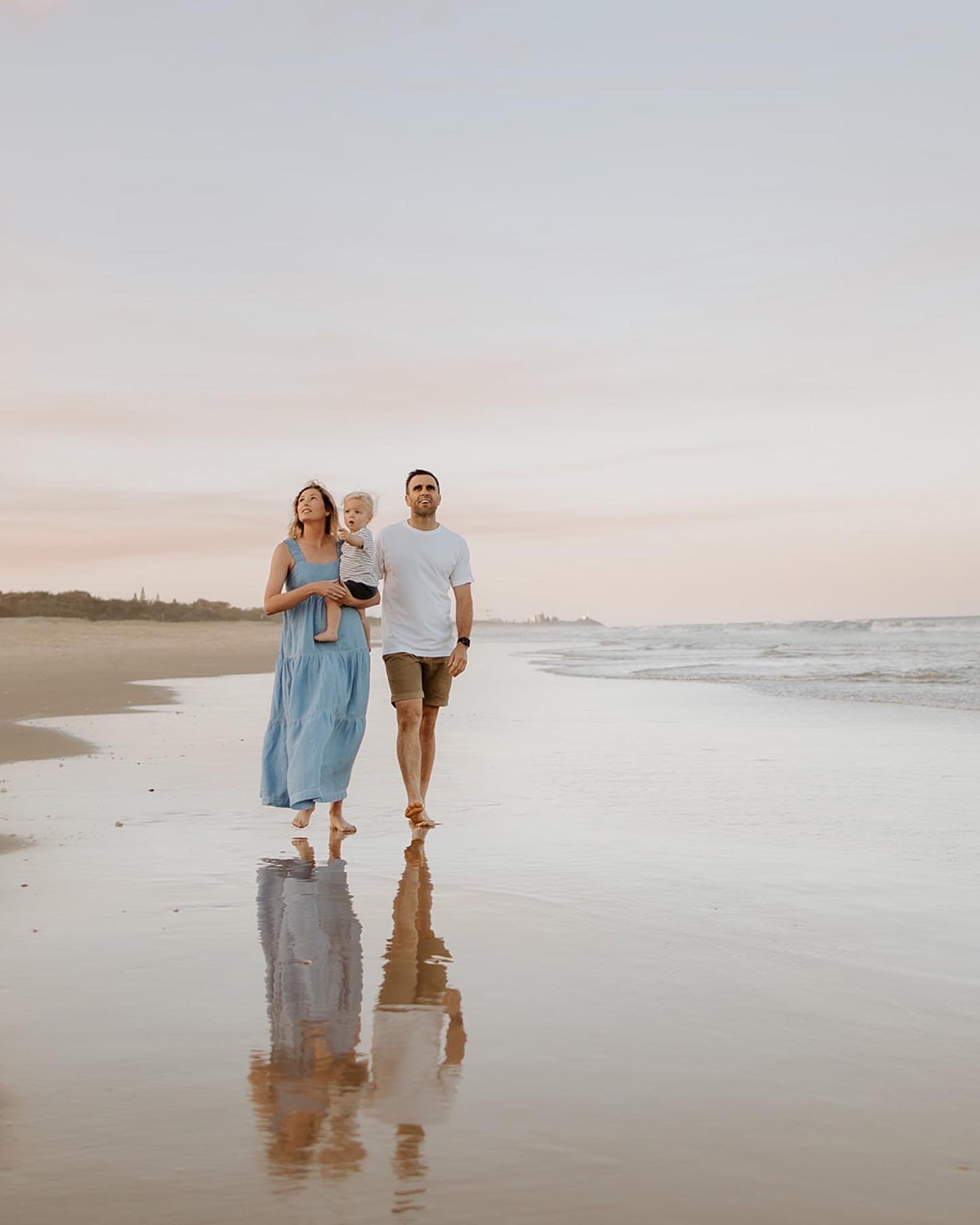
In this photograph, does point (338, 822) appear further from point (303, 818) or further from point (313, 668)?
point (313, 668)

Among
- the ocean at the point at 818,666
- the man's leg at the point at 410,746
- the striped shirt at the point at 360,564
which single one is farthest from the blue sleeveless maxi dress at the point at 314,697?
the ocean at the point at 818,666

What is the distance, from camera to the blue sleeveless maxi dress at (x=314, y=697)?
21.2ft

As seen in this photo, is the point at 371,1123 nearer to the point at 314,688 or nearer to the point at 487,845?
the point at 487,845

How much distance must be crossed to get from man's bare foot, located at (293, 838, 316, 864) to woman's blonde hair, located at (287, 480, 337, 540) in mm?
1760

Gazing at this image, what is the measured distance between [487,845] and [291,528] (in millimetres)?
2186

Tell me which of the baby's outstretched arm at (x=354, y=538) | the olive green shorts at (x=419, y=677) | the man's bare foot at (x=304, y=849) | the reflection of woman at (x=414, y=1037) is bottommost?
the man's bare foot at (x=304, y=849)

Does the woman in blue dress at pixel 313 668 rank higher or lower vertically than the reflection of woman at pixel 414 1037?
higher

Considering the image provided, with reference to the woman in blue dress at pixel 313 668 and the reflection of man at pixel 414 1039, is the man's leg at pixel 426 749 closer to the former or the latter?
the woman in blue dress at pixel 313 668

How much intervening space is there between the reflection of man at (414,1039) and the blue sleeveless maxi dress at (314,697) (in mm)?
2205

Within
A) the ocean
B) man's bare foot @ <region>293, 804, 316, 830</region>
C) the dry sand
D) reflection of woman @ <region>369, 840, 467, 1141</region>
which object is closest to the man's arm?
man's bare foot @ <region>293, 804, 316, 830</region>

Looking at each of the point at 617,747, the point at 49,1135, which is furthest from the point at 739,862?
the point at 617,747

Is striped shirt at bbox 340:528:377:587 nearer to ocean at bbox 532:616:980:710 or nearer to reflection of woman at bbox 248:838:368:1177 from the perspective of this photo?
reflection of woman at bbox 248:838:368:1177

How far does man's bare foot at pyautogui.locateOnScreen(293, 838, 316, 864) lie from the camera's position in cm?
541

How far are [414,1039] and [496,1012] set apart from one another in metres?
0.30
